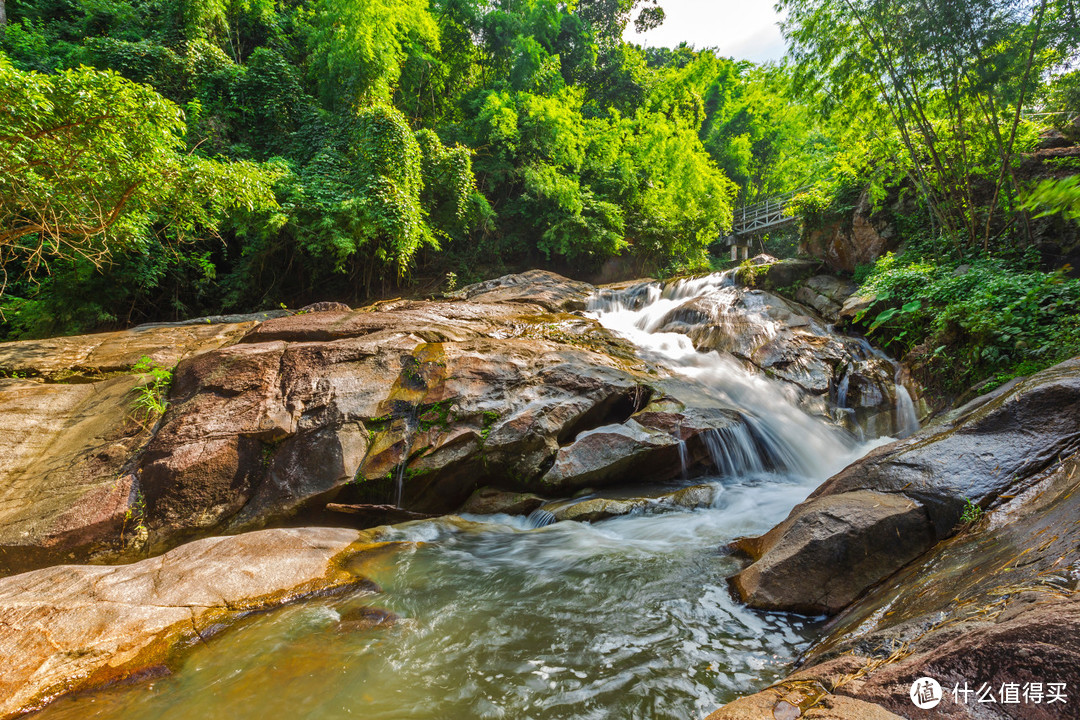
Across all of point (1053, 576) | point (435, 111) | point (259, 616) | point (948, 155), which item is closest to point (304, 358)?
point (259, 616)

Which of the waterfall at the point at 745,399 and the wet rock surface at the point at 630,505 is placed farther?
the waterfall at the point at 745,399

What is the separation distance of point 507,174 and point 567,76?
30.1 ft

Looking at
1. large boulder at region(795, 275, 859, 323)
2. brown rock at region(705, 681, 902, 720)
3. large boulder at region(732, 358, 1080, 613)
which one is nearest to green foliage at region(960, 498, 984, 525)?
large boulder at region(732, 358, 1080, 613)

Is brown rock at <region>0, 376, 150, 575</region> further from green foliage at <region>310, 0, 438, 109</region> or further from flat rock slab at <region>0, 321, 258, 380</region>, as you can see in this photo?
green foliage at <region>310, 0, 438, 109</region>

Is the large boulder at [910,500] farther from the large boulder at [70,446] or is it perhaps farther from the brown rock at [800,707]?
the large boulder at [70,446]

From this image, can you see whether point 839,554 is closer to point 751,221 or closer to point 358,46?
point 358,46

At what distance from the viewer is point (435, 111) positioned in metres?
19.1

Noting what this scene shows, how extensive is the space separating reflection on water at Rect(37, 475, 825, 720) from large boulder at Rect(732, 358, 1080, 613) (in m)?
0.28

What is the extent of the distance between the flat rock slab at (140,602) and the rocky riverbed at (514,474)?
0.02 metres

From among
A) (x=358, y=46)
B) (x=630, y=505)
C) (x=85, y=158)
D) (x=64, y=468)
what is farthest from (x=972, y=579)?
(x=358, y=46)

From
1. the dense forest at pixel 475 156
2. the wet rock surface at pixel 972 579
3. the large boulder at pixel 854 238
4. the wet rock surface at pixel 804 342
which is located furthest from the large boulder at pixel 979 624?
the large boulder at pixel 854 238

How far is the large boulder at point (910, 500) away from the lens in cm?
284

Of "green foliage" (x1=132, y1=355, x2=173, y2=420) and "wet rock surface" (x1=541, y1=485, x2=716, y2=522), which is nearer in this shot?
"wet rock surface" (x1=541, y1=485, x2=716, y2=522)

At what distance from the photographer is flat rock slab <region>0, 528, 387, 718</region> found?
2592 mm
